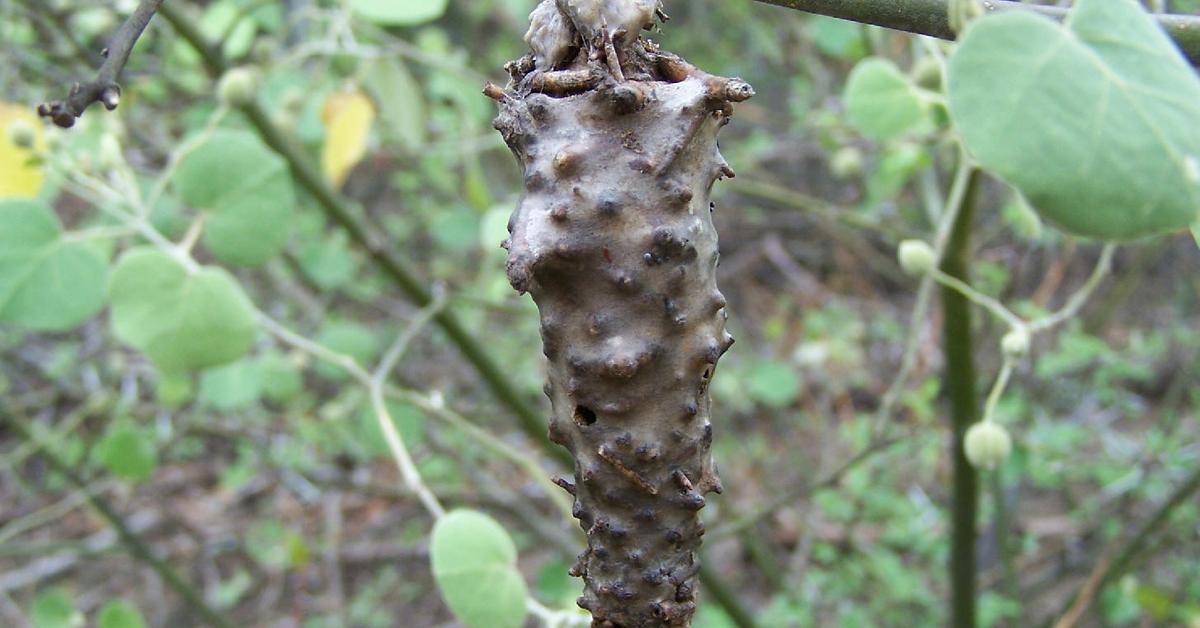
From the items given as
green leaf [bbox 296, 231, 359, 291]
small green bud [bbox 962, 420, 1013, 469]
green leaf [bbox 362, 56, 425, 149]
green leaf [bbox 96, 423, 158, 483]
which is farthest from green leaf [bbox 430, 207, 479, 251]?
small green bud [bbox 962, 420, 1013, 469]

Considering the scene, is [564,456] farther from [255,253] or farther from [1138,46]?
[1138,46]

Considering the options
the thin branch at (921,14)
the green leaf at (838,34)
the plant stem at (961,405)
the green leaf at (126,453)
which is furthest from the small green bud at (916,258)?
the green leaf at (126,453)

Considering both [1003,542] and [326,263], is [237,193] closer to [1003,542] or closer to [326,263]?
[326,263]

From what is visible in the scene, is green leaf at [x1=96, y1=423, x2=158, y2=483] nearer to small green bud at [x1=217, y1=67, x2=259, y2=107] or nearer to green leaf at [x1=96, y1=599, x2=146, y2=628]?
green leaf at [x1=96, y1=599, x2=146, y2=628]

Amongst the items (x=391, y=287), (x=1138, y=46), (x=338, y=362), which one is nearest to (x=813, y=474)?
(x=391, y=287)

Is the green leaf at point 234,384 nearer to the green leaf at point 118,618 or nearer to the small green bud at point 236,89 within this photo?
the green leaf at point 118,618

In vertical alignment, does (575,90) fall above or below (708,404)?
above

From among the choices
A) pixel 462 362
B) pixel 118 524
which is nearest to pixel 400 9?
pixel 118 524
